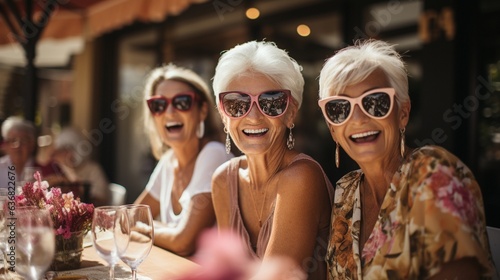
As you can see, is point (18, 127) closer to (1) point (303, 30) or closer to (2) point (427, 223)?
(1) point (303, 30)

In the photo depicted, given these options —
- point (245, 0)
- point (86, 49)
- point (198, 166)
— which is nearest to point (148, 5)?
point (245, 0)

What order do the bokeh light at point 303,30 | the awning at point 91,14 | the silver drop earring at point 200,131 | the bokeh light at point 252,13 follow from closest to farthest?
the silver drop earring at point 200,131, the awning at point 91,14, the bokeh light at point 303,30, the bokeh light at point 252,13

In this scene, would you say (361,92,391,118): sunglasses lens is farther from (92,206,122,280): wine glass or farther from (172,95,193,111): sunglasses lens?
(172,95,193,111): sunglasses lens

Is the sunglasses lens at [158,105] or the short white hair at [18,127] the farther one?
the short white hair at [18,127]

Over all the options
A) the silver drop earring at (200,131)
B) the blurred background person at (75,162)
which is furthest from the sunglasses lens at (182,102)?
the blurred background person at (75,162)

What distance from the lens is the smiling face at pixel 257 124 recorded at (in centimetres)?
222

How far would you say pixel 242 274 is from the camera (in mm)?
939

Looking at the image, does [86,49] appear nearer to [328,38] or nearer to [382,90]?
[328,38]

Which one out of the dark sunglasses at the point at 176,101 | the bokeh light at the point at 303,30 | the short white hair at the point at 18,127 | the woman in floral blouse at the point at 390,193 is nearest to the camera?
the woman in floral blouse at the point at 390,193

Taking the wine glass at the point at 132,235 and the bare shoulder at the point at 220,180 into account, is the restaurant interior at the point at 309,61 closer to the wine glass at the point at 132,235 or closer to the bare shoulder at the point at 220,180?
the bare shoulder at the point at 220,180

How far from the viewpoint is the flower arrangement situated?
1935 millimetres

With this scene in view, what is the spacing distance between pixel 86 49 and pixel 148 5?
137 inches

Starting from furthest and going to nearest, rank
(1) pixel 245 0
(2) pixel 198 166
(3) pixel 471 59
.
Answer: (1) pixel 245 0
(3) pixel 471 59
(2) pixel 198 166

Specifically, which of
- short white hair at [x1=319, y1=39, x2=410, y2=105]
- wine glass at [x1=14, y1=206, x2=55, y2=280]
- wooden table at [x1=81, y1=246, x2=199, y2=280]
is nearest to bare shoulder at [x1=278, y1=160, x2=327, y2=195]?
short white hair at [x1=319, y1=39, x2=410, y2=105]
